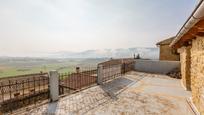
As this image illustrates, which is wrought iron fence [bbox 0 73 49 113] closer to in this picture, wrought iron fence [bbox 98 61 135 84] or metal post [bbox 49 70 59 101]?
metal post [bbox 49 70 59 101]

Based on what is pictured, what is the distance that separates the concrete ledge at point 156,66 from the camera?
14.2 meters

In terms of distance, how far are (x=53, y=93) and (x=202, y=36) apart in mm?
5957

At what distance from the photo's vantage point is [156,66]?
15086 millimetres

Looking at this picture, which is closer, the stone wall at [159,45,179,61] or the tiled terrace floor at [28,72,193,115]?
the tiled terrace floor at [28,72,193,115]

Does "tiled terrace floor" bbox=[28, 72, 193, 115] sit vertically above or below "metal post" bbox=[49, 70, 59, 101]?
below

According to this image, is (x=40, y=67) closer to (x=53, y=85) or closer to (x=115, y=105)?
(x=53, y=85)

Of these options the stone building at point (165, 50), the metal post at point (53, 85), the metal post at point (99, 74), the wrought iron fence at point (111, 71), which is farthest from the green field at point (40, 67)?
the stone building at point (165, 50)

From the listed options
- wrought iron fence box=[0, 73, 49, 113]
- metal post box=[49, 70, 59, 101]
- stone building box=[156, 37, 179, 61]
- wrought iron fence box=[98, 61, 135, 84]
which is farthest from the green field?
stone building box=[156, 37, 179, 61]

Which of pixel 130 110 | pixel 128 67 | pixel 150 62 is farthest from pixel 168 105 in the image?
pixel 150 62

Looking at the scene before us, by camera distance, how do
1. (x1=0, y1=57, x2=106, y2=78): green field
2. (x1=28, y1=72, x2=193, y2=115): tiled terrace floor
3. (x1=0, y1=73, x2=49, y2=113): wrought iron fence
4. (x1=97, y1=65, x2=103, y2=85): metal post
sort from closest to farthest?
(x1=28, y1=72, x2=193, y2=115): tiled terrace floor, (x1=0, y1=73, x2=49, y2=113): wrought iron fence, (x1=97, y1=65, x2=103, y2=85): metal post, (x1=0, y1=57, x2=106, y2=78): green field

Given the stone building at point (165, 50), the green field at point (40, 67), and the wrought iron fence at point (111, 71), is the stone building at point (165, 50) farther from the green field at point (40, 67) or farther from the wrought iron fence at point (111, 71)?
the green field at point (40, 67)

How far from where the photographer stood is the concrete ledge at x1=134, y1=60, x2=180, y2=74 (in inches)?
559

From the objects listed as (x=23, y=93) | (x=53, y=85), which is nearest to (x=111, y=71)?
(x=53, y=85)

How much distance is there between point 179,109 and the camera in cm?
542
